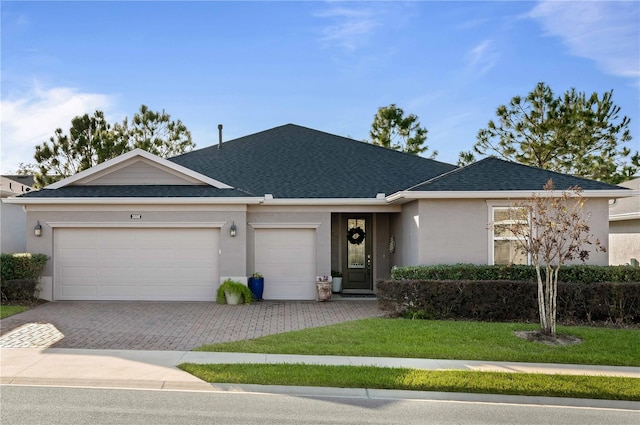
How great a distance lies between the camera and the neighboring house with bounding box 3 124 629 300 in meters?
13.8

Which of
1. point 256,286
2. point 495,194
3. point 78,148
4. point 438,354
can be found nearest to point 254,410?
point 438,354

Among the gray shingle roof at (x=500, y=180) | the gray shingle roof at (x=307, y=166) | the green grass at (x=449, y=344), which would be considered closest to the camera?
the green grass at (x=449, y=344)

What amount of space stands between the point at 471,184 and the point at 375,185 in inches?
157

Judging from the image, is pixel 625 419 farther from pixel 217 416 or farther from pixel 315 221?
pixel 315 221

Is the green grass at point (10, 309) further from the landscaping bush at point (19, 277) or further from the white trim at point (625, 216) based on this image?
the white trim at point (625, 216)

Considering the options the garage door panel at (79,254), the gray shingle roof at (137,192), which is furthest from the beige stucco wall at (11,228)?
the garage door panel at (79,254)

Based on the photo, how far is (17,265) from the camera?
14.2 meters

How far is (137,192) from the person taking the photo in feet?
50.4

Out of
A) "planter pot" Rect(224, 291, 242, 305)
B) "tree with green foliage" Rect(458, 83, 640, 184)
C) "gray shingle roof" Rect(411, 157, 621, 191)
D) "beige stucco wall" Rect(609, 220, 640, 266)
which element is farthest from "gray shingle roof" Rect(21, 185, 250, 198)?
"tree with green foliage" Rect(458, 83, 640, 184)

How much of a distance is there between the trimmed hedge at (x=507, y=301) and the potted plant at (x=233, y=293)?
179 inches

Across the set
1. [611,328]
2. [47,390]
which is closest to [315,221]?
[611,328]

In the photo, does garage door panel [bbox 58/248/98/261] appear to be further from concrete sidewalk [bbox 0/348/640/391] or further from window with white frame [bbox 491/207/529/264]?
window with white frame [bbox 491/207/529/264]

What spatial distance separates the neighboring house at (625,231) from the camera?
17594 mm

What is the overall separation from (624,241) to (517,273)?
884 cm
